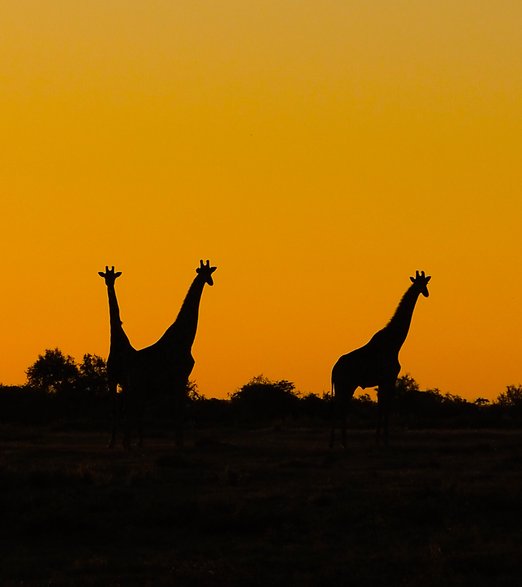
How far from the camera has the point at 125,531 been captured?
25266mm

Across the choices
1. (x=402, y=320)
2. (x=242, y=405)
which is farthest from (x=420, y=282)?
(x=242, y=405)

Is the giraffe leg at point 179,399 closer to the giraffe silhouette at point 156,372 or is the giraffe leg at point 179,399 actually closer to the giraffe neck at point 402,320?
the giraffe silhouette at point 156,372

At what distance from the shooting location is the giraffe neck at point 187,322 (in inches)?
1512

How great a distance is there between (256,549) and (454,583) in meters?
3.32

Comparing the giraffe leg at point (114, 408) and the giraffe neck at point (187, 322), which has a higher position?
the giraffe neck at point (187, 322)

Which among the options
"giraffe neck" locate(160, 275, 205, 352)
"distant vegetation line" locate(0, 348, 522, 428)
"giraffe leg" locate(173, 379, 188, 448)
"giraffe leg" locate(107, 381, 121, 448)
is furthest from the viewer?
"distant vegetation line" locate(0, 348, 522, 428)

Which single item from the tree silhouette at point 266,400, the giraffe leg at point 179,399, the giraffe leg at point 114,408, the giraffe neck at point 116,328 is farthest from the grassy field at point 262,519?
the tree silhouette at point 266,400

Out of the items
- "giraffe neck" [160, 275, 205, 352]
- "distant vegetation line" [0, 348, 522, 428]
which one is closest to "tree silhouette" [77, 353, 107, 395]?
"distant vegetation line" [0, 348, 522, 428]

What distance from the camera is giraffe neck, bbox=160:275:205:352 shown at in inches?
1512

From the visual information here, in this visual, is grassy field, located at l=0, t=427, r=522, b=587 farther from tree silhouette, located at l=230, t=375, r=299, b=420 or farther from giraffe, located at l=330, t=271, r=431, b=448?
tree silhouette, located at l=230, t=375, r=299, b=420

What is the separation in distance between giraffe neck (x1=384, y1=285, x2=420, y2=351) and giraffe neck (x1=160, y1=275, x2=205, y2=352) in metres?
4.09

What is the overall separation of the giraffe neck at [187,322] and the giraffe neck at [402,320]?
13.4ft

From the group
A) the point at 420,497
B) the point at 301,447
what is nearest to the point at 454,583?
the point at 420,497

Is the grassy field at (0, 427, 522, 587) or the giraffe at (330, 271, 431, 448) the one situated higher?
the giraffe at (330, 271, 431, 448)
